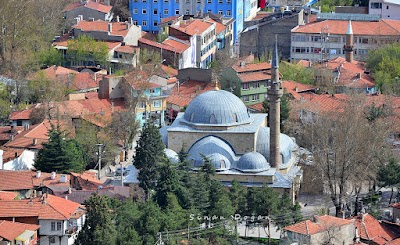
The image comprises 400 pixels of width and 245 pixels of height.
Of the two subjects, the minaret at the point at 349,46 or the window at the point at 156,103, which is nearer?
the window at the point at 156,103

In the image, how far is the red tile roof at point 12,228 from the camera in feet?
155

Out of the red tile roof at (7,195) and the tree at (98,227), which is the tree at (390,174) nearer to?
the tree at (98,227)

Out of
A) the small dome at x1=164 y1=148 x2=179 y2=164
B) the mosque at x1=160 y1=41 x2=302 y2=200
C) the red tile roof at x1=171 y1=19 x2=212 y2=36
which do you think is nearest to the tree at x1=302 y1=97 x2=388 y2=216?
the mosque at x1=160 y1=41 x2=302 y2=200

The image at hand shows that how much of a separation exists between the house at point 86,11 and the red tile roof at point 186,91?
17.5 m

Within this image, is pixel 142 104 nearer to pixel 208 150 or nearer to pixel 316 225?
pixel 208 150

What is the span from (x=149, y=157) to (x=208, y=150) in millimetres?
2825

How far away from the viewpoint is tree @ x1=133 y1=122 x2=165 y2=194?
53219mm

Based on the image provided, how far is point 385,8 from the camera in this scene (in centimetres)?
9238

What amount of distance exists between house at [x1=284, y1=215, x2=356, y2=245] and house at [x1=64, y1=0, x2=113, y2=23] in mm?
40384

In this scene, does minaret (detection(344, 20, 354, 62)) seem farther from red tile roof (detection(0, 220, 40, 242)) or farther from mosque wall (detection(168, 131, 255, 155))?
red tile roof (detection(0, 220, 40, 242))

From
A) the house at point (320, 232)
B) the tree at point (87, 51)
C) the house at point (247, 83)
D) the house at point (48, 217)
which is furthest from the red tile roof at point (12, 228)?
the tree at point (87, 51)

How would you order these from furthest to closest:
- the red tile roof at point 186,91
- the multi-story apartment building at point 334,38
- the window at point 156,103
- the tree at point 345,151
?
1. the multi-story apartment building at point 334,38
2. the red tile roof at point 186,91
3. the window at point 156,103
4. the tree at point 345,151

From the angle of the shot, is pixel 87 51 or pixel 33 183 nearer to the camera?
pixel 33 183

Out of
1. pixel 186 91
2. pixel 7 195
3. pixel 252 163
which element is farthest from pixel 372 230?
pixel 186 91
